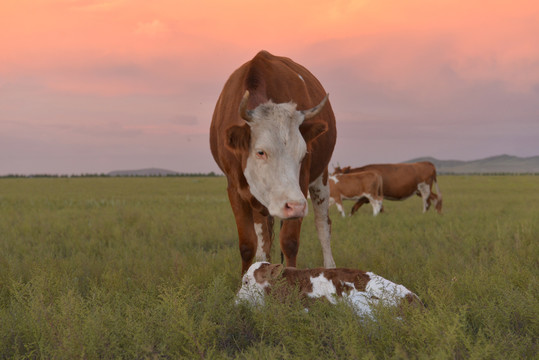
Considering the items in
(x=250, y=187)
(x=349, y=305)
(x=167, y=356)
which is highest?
(x=250, y=187)

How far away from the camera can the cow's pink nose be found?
3646 mm

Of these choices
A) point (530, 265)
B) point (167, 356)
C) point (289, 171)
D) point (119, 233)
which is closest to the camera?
point (167, 356)

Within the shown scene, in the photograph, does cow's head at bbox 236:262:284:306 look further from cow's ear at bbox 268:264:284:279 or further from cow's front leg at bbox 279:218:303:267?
cow's front leg at bbox 279:218:303:267

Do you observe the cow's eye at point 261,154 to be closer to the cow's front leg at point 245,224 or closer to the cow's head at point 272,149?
the cow's head at point 272,149

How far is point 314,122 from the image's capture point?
4363 mm

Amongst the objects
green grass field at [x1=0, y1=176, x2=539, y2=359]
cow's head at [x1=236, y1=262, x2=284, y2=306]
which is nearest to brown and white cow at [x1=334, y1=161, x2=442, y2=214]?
green grass field at [x1=0, y1=176, x2=539, y2=359]

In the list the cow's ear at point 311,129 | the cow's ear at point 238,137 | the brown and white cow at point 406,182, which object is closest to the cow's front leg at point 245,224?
the cow's ear at point 238,137

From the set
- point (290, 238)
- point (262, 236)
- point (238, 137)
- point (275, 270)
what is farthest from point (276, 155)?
point (262, 236)

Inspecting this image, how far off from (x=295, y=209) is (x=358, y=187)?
39.7 feet

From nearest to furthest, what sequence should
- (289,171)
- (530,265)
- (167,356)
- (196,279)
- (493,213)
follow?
(167,356) → (289,171) → (196,279) → (530,265) → (493,213)

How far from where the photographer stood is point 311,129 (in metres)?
4.40

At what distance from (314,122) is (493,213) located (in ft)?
36.3

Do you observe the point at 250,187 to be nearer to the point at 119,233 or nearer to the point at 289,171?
the point at 289,171

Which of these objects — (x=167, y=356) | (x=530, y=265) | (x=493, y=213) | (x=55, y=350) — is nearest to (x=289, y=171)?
(x=167, y=356)
